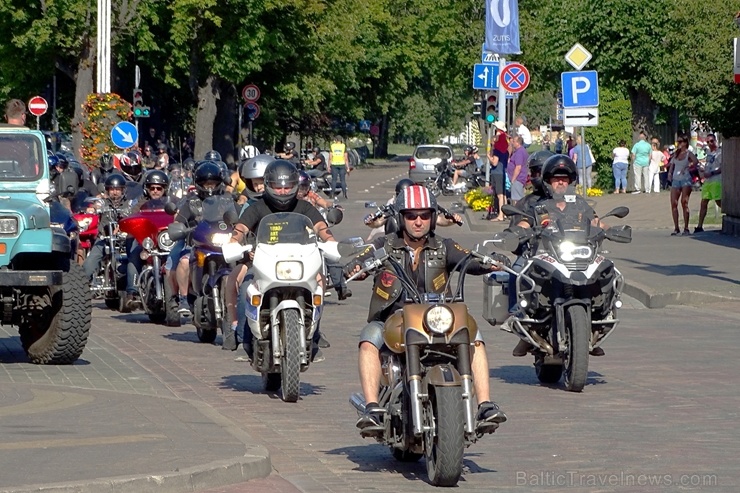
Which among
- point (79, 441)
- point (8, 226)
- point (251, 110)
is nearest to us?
point (79, 441)

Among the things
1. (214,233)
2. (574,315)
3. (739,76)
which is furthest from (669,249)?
(574,315)

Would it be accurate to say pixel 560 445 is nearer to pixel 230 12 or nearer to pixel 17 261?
pixel 17 261

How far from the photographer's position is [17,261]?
42.2 ft

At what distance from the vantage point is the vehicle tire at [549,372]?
12.1 meters

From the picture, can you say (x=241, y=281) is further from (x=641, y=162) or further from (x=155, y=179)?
(x=641, y=162)

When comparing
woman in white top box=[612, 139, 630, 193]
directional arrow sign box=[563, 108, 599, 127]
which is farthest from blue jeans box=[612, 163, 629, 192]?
directional arrow sign box=[563, 108, 599, 127]

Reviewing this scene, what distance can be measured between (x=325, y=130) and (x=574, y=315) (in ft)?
232

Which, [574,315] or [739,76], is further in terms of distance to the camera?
[739,76]

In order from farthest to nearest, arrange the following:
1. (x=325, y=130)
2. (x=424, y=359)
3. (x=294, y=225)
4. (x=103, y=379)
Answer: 1. (x=325, y=130)
2. (x=103, y=379)
3. (x=294, y=225)
4. (x=424, y=359)

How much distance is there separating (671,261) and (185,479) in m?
17.1

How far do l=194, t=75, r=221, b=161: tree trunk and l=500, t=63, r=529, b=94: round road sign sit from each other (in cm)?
1960

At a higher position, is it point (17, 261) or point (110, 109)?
point (110, 109)

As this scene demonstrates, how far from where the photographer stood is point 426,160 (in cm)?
6209

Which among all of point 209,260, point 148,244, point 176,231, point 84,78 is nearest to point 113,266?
point 148,244
